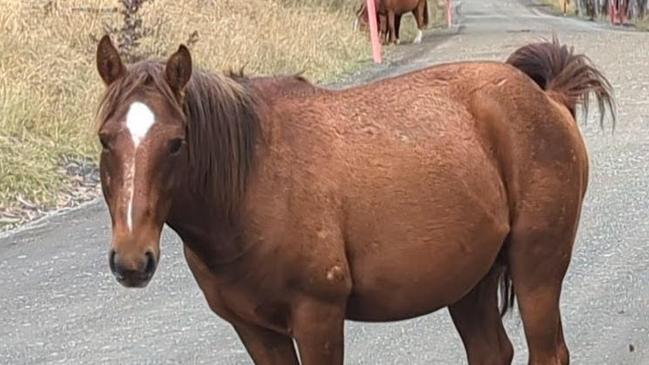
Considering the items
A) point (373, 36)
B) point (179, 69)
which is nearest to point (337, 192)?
point (179, 69)

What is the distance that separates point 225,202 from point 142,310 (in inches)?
127

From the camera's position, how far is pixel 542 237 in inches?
196

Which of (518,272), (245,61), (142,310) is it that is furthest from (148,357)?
(245,61)

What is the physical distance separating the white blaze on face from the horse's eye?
9 cm

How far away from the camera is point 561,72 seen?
219 inches

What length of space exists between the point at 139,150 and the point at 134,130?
6cm

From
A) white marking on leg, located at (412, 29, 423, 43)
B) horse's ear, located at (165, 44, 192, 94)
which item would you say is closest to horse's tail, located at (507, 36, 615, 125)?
horse's ear, located at (165, 44, 192, 94)

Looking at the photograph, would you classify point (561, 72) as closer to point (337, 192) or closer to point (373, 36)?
point (337, 192)

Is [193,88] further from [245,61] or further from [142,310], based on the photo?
[245,61]

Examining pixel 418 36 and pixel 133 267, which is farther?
pixel 418 36

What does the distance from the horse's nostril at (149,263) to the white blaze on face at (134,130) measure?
9 centimetres

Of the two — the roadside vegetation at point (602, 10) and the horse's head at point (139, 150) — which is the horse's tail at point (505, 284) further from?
the roadside vegetation at point (602, 10)

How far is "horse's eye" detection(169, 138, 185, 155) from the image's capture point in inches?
159

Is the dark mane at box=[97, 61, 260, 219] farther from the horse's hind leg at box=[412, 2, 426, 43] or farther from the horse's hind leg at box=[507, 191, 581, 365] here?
the horse's hind leg at box=[412, 2, 426, 43]
